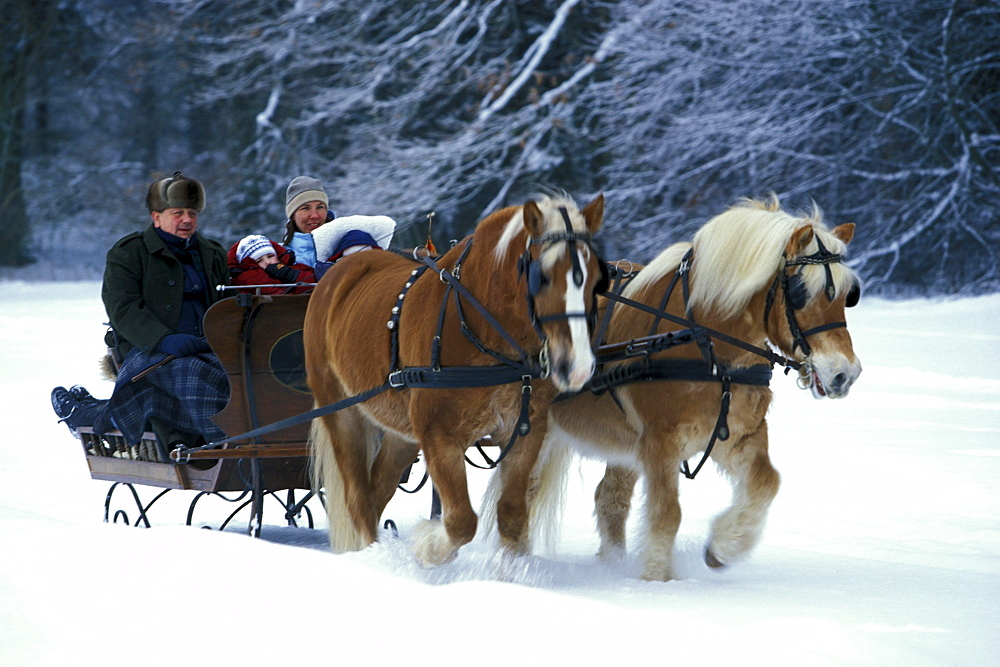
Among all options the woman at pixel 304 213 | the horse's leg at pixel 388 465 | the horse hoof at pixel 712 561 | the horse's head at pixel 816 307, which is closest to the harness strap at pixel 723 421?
the horse's head at pixel 816 307

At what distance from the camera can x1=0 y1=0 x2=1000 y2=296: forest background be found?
14.7m

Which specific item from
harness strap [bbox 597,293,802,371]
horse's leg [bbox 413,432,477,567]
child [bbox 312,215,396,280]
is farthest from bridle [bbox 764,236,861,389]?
child [bbox 312,215,396,280]

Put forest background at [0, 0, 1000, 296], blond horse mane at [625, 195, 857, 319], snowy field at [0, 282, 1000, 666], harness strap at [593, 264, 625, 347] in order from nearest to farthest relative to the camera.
Result: snowy field at [0, 282, 1000, 666] → blond horse mane at [625, 195, 857, 319] → harness strap at [593, 264, 625, 347] → forest background at [0, 0, 1000, 296]

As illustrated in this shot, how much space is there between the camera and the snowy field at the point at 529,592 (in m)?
2.98

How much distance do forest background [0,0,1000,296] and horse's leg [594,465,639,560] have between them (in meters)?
9.20

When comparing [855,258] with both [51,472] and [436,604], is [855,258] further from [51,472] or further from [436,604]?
[436,604]

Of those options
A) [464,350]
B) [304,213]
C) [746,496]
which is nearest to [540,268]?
[464,350]

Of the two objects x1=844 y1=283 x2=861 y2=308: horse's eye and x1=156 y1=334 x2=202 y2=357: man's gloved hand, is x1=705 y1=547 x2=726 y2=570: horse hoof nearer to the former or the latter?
x1=844 y1=283 x2=861 y2=308: horse's eye

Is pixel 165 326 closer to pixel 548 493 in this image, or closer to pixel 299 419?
pixel 299 419

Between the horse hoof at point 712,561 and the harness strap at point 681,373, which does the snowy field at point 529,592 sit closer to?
the horse hoof at point 712,561

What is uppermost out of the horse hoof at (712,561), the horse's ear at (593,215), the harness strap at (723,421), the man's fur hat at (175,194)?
the man's fur hat at (175,194)

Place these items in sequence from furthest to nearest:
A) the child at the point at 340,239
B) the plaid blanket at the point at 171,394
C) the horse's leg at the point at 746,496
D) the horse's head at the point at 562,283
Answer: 1. the child at the point at 340,239
2. the plaid blanket at the point at 171,394
3. the horse's leg at the point at 746,496
4. the horse's head at the point at 562,283

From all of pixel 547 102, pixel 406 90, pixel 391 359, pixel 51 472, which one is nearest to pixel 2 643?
pixel 391 359

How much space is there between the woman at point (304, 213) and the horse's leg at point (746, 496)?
2455mm
